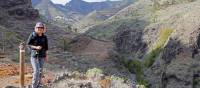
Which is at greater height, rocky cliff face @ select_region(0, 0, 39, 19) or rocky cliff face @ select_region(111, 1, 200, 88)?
rocky cliff face @ select_region(0, 0, 39, 19)

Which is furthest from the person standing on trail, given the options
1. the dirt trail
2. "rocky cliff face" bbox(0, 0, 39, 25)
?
"rocky cliff face" bbox(0, 0, 39, 25)

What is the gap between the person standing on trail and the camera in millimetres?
18656

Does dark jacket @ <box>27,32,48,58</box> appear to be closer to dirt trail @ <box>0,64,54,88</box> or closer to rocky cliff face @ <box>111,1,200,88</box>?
dirt trail @ <box>0,64,54,88</box>

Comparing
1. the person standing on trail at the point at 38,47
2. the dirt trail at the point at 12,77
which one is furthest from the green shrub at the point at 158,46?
the person standing on trail at the point at 38,47

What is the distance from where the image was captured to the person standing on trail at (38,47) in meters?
18.7

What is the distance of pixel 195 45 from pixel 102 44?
2086 inches

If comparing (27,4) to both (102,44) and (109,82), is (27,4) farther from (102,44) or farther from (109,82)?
(109,82)

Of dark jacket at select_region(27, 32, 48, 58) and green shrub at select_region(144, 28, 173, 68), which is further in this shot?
green shrub at select_region(144, 28, 173, 68)

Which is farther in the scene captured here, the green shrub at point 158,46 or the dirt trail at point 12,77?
the green shrub at point 158,46

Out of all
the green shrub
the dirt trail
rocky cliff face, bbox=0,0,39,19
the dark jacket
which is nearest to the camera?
the dark jacket

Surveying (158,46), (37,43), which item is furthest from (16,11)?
(158,46)

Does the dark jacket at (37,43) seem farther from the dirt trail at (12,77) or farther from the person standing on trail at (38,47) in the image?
the dirt trail at (12,77)

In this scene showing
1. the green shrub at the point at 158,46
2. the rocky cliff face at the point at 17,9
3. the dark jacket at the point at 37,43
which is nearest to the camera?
the dark jacket at the point at 37,43

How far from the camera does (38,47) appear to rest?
18625 mm
